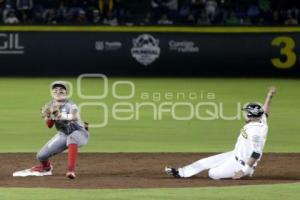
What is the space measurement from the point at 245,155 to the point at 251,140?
23 centimetres

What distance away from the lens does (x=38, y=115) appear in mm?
20844

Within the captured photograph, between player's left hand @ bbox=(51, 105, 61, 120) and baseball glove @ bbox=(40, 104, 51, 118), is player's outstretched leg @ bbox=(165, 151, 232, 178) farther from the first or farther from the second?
baseball glove @ bbox=(40, 104, 51, 118)

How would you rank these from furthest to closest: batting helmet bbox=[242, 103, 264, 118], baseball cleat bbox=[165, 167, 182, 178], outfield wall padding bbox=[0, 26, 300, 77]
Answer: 1. outfield wall padding bbox=[0, 26, 300, 77]
2. baseball cleat bbox=[165, 167, 182, 178]
3. batting helmet bbox=[242, 103, 264, 118]

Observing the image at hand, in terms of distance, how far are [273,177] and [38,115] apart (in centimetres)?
889

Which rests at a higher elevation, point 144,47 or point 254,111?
point 254,111

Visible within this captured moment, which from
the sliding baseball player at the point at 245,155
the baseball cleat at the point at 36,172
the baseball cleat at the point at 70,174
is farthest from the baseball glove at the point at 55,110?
the sliding baseball player at the point at 245,155

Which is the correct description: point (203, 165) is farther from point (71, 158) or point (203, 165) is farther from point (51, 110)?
point (51, 110)

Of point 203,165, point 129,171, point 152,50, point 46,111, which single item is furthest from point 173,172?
point 152,50

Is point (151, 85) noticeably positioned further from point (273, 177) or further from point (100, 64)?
point (273, 177)

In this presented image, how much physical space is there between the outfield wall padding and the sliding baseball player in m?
16.6

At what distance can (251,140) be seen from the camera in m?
12.1

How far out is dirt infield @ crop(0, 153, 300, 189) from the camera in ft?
39.8

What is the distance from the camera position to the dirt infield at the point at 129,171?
12117 mm

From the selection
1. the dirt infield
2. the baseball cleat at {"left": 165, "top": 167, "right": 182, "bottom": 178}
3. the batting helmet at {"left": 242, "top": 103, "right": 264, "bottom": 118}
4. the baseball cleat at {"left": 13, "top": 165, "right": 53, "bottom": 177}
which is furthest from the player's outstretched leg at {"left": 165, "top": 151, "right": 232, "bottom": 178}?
the baseball cleat at {"left": 13, "top": 165, "right": 53, "bottom": 177}
